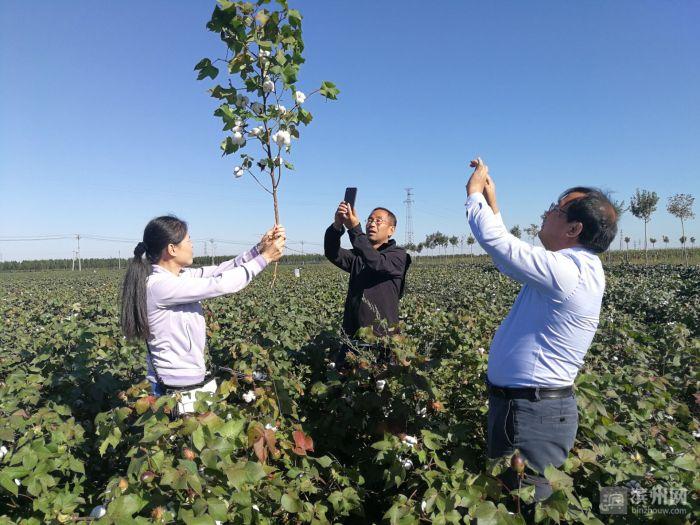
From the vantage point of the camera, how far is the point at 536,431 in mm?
1750

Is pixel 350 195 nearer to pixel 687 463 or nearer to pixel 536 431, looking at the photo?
pixel 536 431

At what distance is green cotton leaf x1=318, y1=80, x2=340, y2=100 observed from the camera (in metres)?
2.46

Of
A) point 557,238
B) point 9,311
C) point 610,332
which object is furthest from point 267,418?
point 9,311

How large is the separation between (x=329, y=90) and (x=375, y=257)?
114 centimetres

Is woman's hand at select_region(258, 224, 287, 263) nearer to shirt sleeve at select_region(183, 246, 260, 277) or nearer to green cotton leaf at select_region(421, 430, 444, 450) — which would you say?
shirt sleeve at select_region(183, 246, 260, 277)

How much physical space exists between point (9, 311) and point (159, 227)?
9.02 meters

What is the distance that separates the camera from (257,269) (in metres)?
2.35

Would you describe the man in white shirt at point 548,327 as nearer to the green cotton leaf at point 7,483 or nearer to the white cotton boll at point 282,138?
the white cotton boll at point 282,138

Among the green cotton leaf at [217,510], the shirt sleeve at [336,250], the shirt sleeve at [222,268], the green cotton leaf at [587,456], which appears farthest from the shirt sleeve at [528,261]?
the shirt sleeve at [336,250]

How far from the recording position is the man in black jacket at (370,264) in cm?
308

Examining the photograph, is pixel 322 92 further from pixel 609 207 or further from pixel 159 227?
pixel 609 207

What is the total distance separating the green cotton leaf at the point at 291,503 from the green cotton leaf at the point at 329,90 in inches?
76.4

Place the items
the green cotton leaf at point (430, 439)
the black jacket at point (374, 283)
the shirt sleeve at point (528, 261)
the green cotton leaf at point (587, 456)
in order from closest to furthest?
1. the shirt sleeve at point (528, 261)
2. the green cotton leaf at point (587, 456)
3. the green cotton leaf at point (430, 439)
4. the black jacket at point (374, 283)

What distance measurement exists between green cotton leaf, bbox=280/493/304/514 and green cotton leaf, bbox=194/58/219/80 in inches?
78.4
